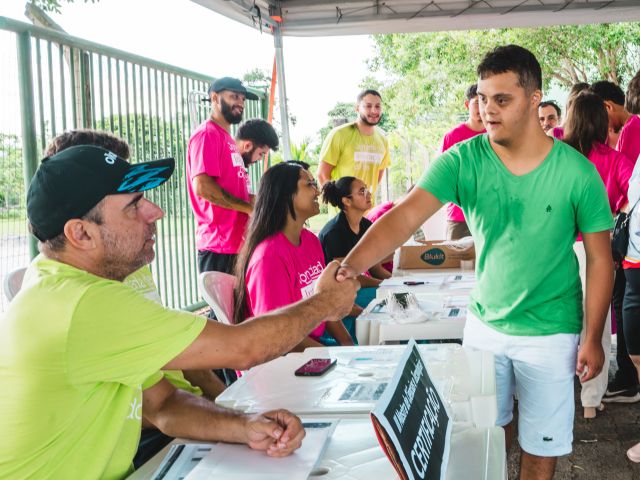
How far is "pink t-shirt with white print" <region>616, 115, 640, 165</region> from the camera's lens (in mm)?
3895

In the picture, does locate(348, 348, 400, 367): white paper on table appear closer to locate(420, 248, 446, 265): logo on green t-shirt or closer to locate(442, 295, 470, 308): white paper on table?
locate(442, 295, 470, 308): white paper on table

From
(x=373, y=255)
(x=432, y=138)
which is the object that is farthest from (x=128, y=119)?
(x=432, y=138)

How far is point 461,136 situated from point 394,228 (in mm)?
2748

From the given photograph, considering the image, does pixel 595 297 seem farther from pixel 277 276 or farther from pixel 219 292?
pixel 219 292

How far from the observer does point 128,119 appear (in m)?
4.91

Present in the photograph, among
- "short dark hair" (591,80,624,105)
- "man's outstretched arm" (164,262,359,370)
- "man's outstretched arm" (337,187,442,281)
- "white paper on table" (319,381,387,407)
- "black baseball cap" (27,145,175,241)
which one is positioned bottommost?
"white paper on table" (319,381,387,407)

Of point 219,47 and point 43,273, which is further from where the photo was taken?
point 219,47

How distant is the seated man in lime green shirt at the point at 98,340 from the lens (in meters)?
1.22

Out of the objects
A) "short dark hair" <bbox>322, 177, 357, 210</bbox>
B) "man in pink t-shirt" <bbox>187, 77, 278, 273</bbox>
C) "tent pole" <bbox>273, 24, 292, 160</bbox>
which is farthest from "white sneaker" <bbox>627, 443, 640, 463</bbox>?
"tent pole" <bbox>273, 24, 292, 160</bbox>

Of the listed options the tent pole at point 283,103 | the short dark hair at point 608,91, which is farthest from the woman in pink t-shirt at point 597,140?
the tent pole at point 283,103

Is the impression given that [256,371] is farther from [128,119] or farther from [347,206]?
[128,119]

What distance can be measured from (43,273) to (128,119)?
3777 mm

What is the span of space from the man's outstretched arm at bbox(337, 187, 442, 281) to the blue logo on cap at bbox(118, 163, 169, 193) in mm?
855

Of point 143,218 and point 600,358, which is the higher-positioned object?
point 143,218
